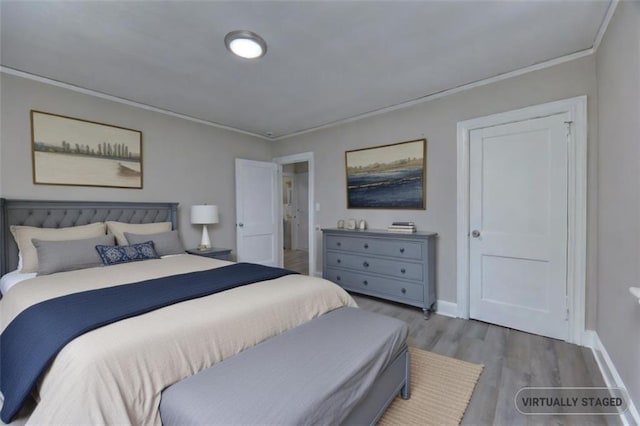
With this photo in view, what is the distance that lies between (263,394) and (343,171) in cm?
340

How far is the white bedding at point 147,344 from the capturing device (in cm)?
103

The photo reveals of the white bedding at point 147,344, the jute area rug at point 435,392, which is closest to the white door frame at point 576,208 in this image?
the jute area rug at point 435,392

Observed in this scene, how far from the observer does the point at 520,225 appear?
2.68 meters

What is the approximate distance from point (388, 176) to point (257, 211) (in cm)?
220

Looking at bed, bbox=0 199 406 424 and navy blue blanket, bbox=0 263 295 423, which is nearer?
bed, bbox=0 199 406 424

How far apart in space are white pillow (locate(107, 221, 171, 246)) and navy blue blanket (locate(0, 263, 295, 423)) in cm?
137

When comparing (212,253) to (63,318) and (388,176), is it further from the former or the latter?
(388,176)

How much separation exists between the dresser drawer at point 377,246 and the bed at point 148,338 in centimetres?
132

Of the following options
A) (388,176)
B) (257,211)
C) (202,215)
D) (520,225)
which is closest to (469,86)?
(388,176)

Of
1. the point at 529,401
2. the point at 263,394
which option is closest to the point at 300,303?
the point at 263,394

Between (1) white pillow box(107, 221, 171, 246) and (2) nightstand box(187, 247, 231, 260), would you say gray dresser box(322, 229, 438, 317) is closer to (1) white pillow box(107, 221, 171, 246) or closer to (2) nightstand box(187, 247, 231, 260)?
(2) nightstand box(187, 247, 231, 260)

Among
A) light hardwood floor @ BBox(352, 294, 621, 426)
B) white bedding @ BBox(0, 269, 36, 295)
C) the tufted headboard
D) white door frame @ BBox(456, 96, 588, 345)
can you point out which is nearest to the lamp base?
the tufted headboard

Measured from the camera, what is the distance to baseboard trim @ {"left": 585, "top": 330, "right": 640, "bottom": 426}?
1.47 m

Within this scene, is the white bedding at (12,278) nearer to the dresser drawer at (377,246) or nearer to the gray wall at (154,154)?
the gray wall at (154,154)
